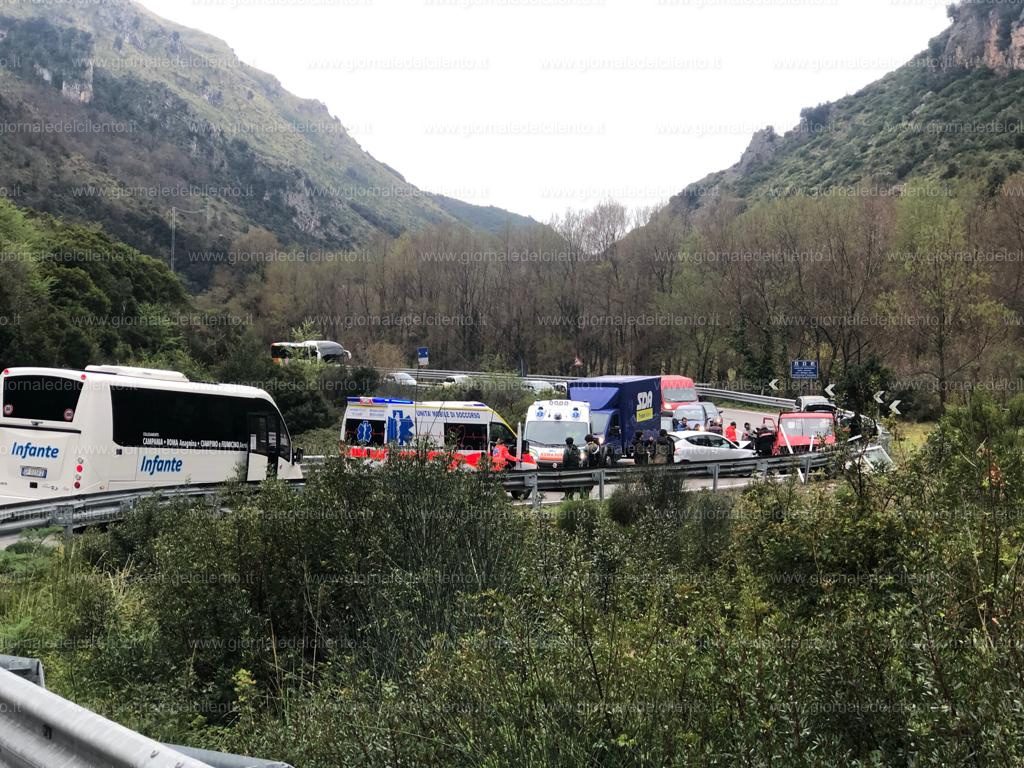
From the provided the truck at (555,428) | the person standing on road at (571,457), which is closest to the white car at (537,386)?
the truck at (555,428)

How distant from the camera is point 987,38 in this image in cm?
12006

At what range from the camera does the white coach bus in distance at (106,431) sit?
1716 centimetres

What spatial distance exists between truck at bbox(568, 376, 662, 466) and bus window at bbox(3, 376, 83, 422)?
15.8 meters

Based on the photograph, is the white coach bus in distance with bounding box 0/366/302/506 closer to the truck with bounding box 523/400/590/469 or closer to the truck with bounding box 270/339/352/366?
the truck with bounding box 523/400/590/469

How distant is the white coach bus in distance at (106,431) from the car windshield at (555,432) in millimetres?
10174

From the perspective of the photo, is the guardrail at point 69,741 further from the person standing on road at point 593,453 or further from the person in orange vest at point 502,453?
the person standing on road at point 593,453

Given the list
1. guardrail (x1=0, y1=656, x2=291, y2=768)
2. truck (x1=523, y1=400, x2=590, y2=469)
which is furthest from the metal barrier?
truck (x1=523, y1=400, x2=590, y2=469)

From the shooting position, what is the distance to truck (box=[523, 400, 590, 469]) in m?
26.8

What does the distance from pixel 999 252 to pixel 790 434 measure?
975 inches

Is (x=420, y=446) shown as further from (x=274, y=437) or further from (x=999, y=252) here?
(x=999, y=252)

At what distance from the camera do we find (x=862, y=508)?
10148 mm

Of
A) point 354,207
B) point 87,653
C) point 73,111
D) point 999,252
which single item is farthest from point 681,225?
point 354,207

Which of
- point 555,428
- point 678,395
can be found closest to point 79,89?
point 678,395

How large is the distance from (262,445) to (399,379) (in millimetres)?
32530
